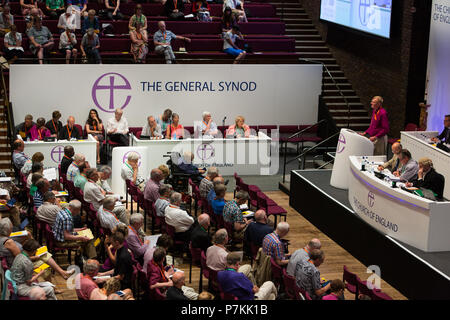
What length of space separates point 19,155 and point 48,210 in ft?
10.9

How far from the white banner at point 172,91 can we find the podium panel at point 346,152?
4.74 m

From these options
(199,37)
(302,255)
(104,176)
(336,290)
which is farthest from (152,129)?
(336,290)

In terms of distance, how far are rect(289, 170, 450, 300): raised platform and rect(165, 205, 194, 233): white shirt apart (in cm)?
255

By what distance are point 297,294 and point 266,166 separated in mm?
7435

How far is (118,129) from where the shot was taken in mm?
14898

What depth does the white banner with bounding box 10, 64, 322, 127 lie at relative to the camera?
1517cm

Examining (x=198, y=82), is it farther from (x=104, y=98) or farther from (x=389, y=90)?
(x=389, y=90)

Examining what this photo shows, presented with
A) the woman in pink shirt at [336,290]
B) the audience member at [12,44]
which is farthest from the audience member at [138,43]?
the woman in pink shirt at [336,290]

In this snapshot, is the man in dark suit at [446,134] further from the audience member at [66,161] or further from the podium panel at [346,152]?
the audience member at [66,161]

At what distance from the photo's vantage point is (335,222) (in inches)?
439

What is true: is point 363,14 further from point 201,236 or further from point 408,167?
point 201,236

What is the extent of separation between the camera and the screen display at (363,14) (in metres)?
15.3

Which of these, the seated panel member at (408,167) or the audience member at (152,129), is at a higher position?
the seated panel member at (408,167)
